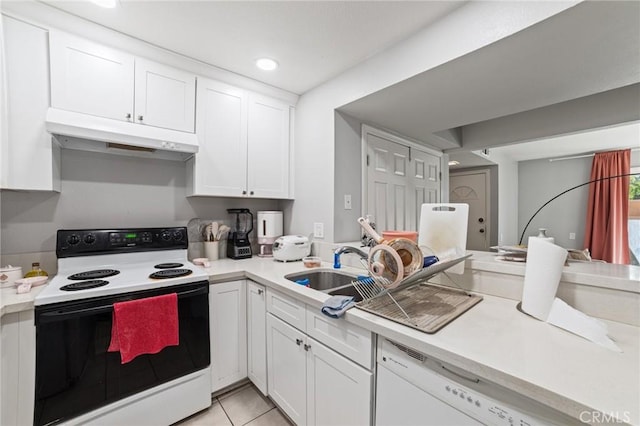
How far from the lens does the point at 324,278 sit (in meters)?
1.87

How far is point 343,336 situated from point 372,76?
1642mm

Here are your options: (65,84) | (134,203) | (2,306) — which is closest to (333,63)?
(65,84)

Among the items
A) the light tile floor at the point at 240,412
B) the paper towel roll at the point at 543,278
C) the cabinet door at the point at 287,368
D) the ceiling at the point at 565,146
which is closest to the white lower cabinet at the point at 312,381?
the cabinet door at the point at 287,368

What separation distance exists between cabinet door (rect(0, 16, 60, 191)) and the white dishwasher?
6.55 ft

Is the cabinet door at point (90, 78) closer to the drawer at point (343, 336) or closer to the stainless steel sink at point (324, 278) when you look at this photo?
the stainless steel sink at point (324, 278)

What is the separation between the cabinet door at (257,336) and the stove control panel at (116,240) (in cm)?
70

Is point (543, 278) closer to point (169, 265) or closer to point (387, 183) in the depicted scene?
point (387, 183)

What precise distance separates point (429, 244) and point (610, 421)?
37.7 inches

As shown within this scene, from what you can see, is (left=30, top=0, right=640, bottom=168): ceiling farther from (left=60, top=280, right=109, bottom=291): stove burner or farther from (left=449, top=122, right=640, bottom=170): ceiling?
(left=60, top=280, right=109, bottom=291): stove burner

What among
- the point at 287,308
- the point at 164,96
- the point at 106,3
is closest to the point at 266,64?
the point at 164,96

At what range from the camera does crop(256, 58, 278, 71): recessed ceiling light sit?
1850 millimetres

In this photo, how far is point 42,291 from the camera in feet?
4.05

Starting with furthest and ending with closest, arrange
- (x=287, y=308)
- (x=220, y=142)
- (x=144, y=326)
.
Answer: (x=220, y=142) < (x=287, y=308) < (x=144, y=326)

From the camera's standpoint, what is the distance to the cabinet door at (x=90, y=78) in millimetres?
1447
